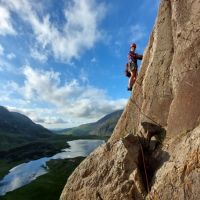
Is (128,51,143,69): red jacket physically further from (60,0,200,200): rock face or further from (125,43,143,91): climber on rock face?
(60,0,200,200): rock face

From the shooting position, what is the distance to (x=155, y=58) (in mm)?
23953

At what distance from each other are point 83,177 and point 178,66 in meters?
11.2

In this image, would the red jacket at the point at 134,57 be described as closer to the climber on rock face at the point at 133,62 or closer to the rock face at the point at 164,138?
the climber on rock face at the point at 133,62

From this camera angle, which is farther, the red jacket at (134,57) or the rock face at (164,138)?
the red jacket at (134,57)

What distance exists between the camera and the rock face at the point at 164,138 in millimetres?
16562

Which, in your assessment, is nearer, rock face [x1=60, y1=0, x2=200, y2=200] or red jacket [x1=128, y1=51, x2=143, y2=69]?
rock face [x1=60, y1=0, x2=200, y2=200]

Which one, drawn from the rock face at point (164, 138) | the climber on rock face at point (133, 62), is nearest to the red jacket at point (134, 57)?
the climber on rock face at point (133, 62)

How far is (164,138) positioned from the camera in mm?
20453

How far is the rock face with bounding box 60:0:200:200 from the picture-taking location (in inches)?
652

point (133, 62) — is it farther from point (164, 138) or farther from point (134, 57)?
point (164, 138)

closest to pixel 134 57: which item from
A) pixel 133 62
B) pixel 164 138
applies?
pixel 133 62

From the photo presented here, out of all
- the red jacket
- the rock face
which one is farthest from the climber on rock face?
the rock face

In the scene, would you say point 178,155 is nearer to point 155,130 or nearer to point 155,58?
point 155,130

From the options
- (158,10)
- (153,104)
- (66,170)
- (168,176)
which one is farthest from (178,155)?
(66,170)
